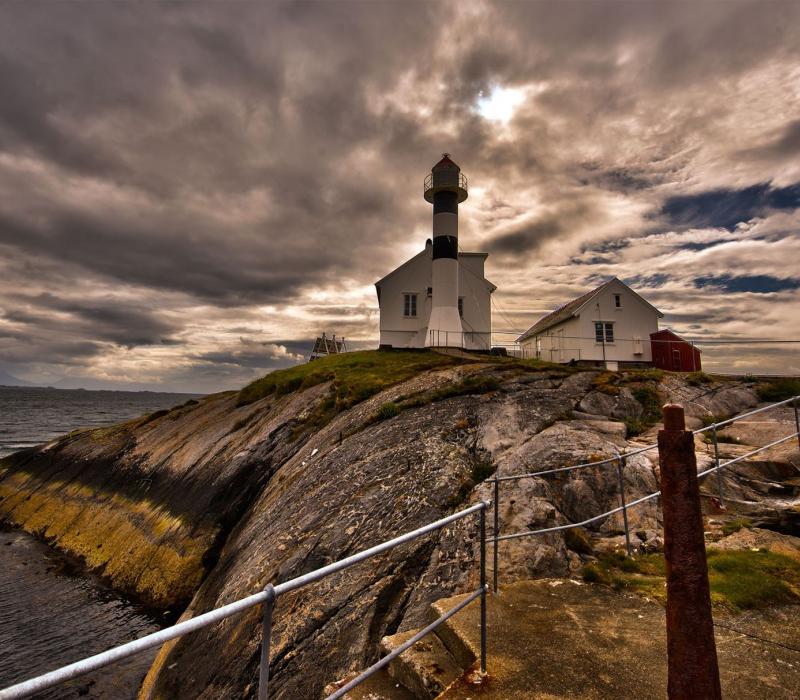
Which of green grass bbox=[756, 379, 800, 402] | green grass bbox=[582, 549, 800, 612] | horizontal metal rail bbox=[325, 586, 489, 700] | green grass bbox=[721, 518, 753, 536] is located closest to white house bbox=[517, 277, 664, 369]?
green grass bbox=[756, 379, 800, 402]

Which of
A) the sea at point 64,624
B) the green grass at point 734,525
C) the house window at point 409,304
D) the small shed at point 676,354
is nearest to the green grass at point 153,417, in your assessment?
the sea at point 64,624

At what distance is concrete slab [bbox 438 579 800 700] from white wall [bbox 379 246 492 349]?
28534 millimetres

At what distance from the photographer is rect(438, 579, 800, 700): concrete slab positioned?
12.1 ft

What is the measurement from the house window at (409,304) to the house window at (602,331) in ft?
41.7

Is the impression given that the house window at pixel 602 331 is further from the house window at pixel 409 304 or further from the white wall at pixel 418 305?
the house window at pixel 409 304

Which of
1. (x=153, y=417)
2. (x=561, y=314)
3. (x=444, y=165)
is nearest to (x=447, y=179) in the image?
(x=444, y=165)

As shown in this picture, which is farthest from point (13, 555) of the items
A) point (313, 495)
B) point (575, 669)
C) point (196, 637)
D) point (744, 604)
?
point (744, 604)

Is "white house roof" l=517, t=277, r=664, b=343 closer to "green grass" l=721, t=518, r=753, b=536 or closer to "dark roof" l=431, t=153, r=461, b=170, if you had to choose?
"dark roof" l=431, t=153, r=461, b=170

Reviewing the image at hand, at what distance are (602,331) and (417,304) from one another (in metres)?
13.0

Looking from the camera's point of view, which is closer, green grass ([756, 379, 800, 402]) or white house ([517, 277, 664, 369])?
green grass ([756, 379, 800, 402])

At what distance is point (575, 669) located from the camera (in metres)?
3.97

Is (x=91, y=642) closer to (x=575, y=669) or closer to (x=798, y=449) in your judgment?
(x=575, y=669)

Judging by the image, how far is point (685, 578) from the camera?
2.70 m

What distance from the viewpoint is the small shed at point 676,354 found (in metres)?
28.2
